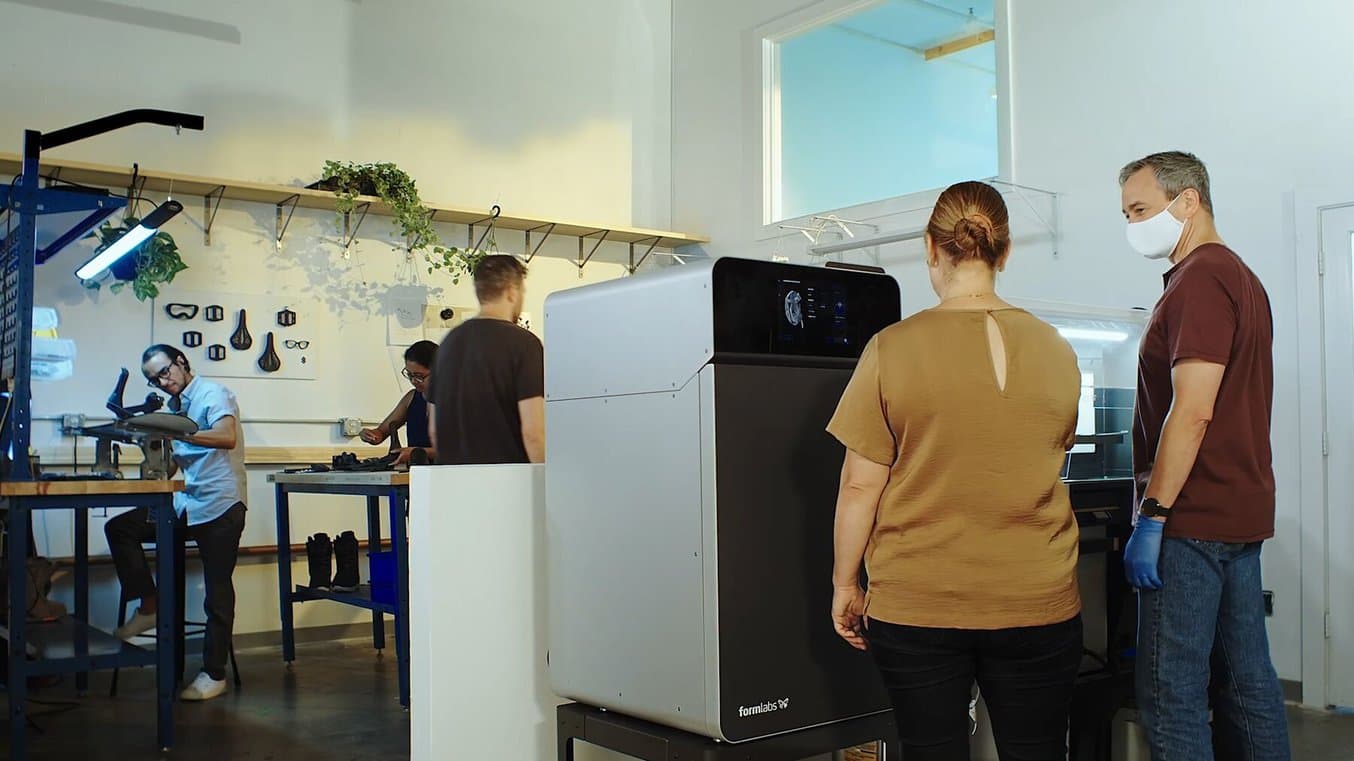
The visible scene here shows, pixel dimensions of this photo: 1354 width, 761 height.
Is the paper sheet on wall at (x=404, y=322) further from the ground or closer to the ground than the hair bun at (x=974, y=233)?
further from the ground

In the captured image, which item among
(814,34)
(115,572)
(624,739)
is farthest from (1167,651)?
(814,34)

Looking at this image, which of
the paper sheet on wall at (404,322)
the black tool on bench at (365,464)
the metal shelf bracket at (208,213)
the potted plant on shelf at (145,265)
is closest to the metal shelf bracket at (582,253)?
the paper sheet on wall at (404,322)

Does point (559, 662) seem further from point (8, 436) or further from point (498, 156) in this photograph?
point (498, 156)

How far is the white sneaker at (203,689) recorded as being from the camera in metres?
4.38

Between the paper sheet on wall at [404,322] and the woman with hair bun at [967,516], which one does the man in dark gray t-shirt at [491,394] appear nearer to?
the woman with hair bun at [967,516]

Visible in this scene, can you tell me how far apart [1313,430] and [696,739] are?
3.35 m

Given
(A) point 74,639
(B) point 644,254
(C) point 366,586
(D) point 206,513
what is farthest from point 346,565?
(B) point 644,254

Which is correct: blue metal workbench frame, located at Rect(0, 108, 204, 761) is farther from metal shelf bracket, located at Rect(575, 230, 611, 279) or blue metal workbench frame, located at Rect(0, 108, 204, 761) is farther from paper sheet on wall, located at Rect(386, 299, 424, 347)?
metal shelf bracket, located at Rect(575, 230, 611, 279)

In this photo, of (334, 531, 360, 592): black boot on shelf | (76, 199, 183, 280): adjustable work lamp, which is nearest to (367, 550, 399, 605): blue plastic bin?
(334, 531, 360, 592): black boot on shelf

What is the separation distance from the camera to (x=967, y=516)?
5.22 ft

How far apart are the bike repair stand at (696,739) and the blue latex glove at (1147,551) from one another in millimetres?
508

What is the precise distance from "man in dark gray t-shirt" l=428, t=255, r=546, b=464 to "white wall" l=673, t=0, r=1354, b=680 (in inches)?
113

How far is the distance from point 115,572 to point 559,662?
3.91m

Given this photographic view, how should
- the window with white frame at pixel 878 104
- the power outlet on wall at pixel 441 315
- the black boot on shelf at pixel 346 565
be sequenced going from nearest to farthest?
the black boot on shelf at pixel 346 565 < the window with white frame at pixel 878 104 < the power outlet on wall at pixel 441 315
